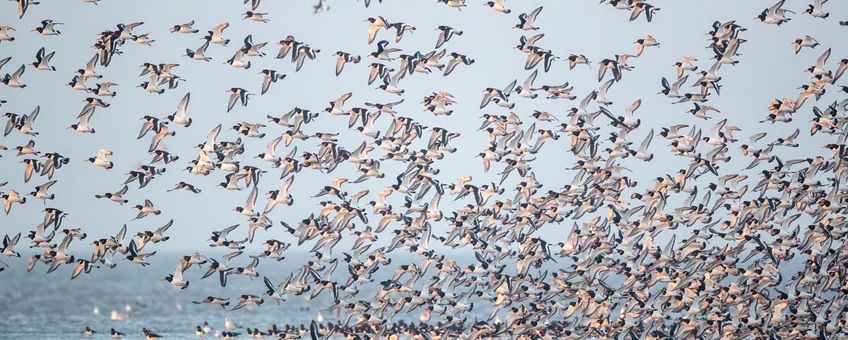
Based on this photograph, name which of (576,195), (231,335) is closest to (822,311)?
(576,195)

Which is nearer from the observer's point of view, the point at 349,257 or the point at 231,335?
the point at 349,257

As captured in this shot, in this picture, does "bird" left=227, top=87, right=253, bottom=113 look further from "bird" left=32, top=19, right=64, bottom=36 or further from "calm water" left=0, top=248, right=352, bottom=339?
"calm water" left=0, top=248, right=352, bottom=339

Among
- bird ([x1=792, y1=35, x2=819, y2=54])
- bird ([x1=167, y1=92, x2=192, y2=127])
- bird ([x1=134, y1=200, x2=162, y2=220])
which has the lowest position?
bird ([x1=134, y1=200, x2=162, y2=220])

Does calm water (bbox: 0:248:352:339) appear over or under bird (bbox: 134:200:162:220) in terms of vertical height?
over

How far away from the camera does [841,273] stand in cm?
3550

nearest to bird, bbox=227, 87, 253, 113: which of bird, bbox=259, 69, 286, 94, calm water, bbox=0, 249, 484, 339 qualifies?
bird, bbox=259, 69, 286, 94

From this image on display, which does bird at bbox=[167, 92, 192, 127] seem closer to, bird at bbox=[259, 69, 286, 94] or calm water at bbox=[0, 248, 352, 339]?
bird at bbox=[259, 69, 286, 94]

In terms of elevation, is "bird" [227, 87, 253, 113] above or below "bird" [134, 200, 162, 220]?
above

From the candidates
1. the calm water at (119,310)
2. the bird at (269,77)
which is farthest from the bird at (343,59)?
the calm water at (119,310)

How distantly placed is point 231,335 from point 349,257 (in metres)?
6.38

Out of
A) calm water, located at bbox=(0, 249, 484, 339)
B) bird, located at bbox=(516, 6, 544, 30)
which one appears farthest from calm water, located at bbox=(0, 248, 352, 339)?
bird, located at bbox=(516, 6, 544, 30)

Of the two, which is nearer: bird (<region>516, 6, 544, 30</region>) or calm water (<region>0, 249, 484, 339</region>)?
bird (<region>516, 6, 544, 30</region>)

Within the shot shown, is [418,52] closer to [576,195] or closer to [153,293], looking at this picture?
[576,195]

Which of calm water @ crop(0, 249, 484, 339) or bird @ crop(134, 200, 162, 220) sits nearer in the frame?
bird @ crop(134, 200, 162, 220)
